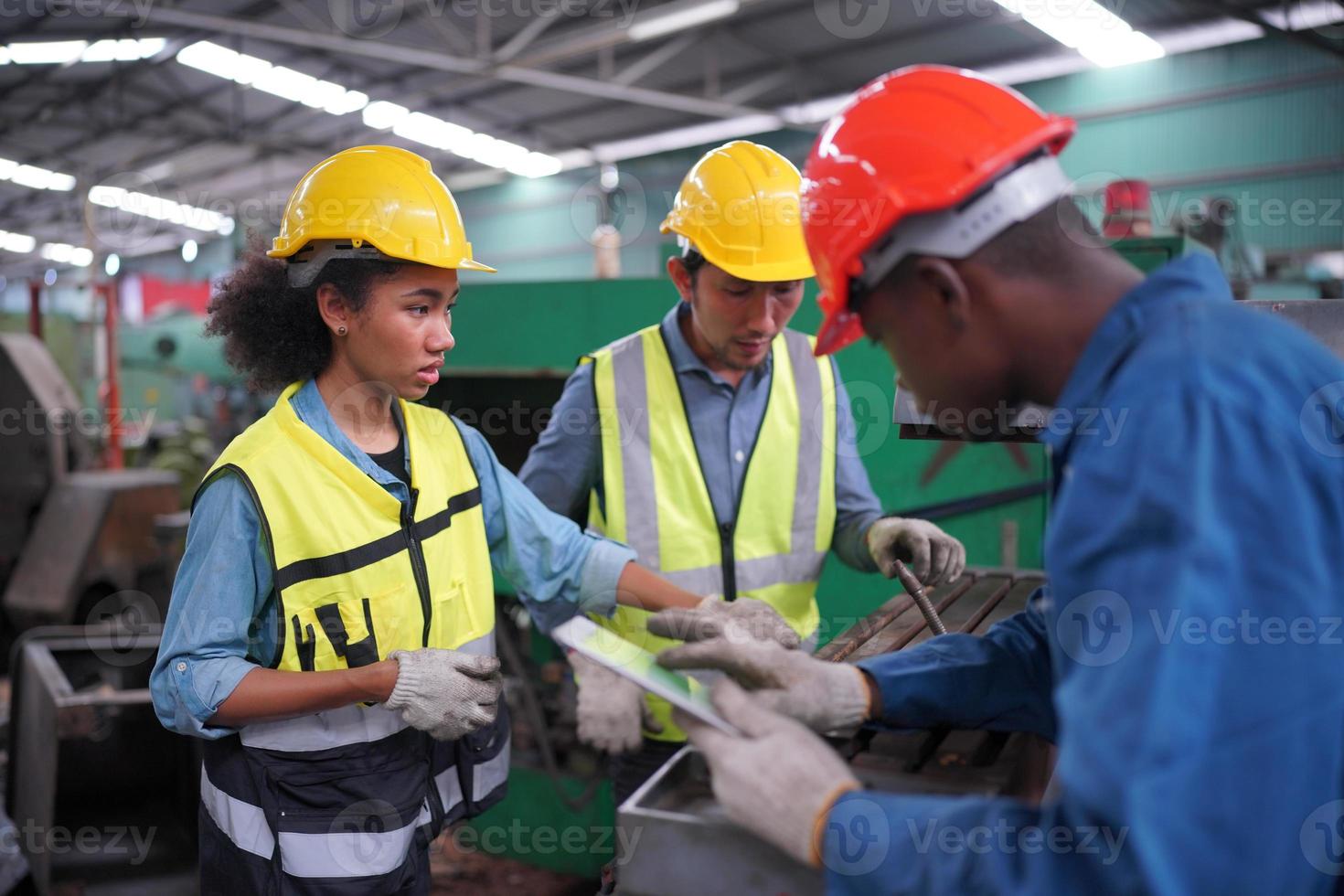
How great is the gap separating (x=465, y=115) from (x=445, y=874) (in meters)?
9.48

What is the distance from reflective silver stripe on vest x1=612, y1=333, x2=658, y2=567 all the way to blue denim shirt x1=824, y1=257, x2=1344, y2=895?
1.13 m

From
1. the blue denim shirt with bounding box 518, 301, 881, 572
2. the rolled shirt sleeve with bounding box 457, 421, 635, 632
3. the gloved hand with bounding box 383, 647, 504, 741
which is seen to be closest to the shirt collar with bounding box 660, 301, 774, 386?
the blue denim shirt with bounding box 518, 301, 881, 572

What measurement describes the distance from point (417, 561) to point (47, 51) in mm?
9214

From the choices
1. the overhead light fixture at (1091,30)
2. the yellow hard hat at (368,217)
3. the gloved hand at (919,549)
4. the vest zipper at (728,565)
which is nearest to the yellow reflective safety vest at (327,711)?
the yellow hard hat at (368,217)

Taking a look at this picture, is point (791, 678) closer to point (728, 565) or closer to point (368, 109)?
point (728, 565)

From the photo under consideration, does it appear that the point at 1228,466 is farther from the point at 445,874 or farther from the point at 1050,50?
the point at 1050,50

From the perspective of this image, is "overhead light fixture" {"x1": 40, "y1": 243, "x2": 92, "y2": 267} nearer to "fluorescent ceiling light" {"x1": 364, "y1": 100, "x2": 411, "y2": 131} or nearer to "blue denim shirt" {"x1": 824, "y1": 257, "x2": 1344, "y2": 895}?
"fluorescent ceiling light" {"x1": 364, "y1": 100, "x2": 411, "y2": 131}

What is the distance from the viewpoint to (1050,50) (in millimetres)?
8242

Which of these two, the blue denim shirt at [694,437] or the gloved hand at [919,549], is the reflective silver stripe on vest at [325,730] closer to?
the blue denim shirt at [694,437]

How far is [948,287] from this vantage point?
0.92 meters

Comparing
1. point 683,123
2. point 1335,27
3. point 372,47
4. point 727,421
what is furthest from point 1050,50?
point 727,421

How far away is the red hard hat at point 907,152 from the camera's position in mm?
921

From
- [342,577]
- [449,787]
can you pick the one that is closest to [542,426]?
[449,787]

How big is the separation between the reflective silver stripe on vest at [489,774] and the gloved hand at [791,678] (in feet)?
2.12
